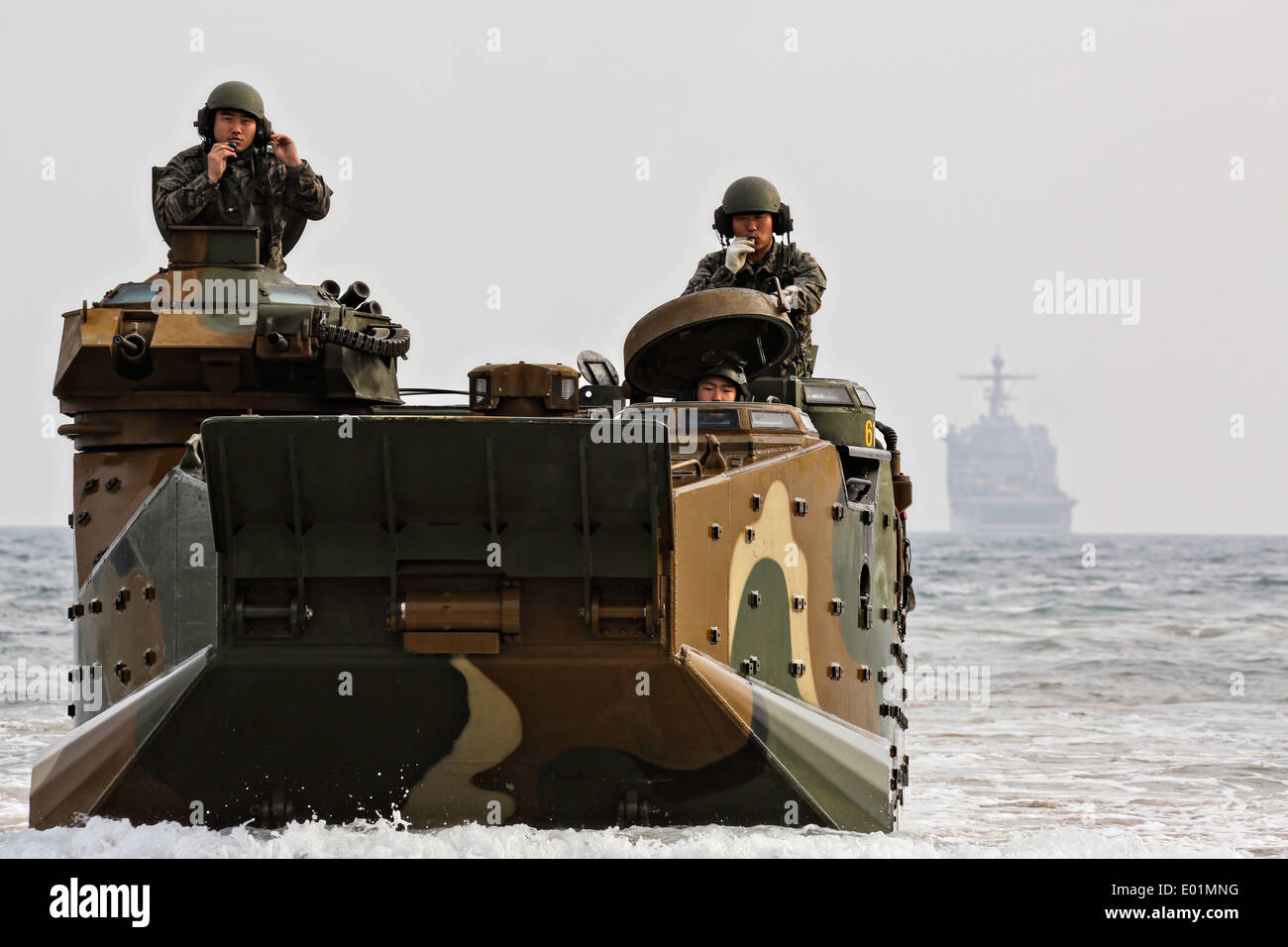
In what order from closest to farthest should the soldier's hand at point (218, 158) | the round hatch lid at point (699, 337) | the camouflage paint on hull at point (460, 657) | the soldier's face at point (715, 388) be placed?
the camouflage paint on hull at point (460, 657)
the soldier's face at point (715, 388)
the round hatch lid at point (699, 337)
the soldier's hand at point (218, 158)

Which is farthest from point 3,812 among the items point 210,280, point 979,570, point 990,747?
point 979,570

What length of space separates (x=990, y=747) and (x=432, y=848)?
39.8ft

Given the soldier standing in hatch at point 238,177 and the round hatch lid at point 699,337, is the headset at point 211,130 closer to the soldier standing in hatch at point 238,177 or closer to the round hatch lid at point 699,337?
the soldier standing in hatch at point 238,177

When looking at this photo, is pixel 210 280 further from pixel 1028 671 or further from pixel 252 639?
pixel 1028 671

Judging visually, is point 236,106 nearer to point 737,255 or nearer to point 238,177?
point 238,177

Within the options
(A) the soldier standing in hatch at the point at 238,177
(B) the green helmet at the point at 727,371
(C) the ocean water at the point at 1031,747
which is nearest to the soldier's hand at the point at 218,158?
(A) the soldier standing in hatch at the point at 238,177

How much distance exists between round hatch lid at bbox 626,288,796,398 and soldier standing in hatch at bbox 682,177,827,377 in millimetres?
1518

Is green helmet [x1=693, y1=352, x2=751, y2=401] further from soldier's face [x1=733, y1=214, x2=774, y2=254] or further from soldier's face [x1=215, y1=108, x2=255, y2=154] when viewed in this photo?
soldier's face [x1=215, y1=108, x2=255, y2=154]

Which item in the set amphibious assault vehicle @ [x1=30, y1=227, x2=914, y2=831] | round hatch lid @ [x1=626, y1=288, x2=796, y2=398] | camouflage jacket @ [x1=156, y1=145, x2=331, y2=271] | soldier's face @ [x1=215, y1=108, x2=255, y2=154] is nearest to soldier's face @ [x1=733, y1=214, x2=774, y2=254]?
round hatch lid @ [x1=626, y1=288, x2=796, y2=398]

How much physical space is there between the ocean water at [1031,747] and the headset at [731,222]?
15.8ft

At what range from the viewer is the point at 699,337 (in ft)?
44.4

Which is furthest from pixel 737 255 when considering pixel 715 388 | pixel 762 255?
pixel 715 388

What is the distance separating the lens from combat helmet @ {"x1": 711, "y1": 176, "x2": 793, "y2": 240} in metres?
15.3

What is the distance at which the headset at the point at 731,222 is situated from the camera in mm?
15500
